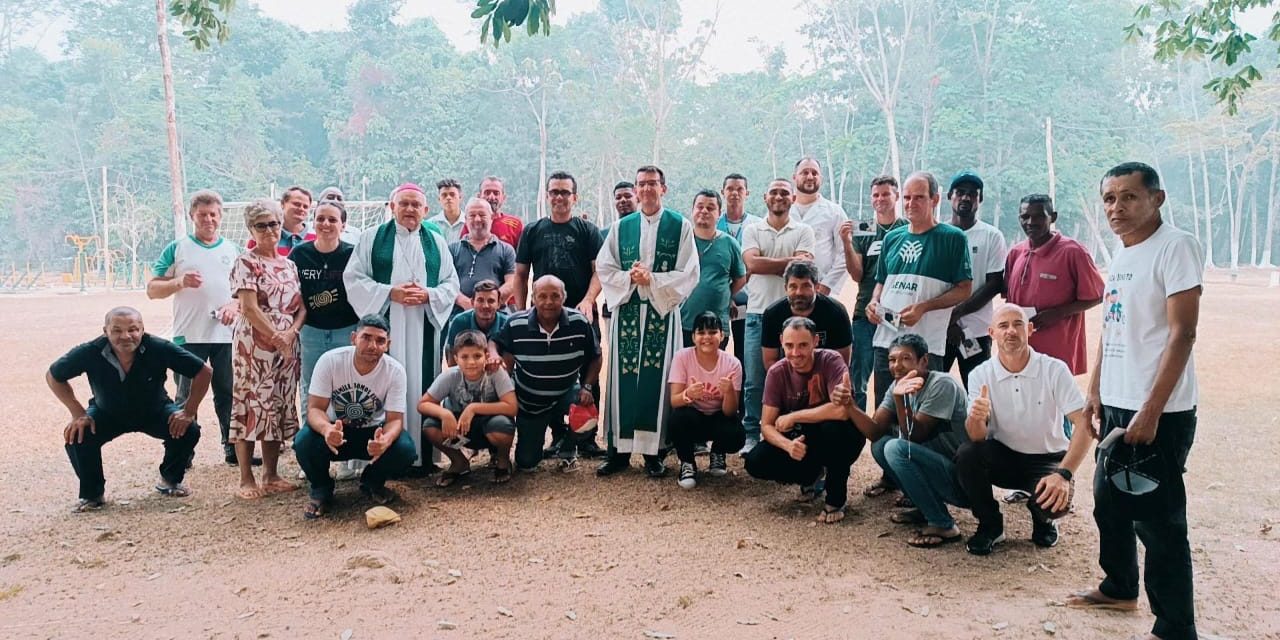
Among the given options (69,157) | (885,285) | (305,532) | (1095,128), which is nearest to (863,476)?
(885,285)

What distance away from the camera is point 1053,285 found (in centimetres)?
433

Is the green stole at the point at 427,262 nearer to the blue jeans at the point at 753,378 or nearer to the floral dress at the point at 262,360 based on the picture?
the floral dress at the point at 262,360

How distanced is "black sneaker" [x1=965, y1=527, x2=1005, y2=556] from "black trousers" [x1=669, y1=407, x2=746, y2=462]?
1396mm

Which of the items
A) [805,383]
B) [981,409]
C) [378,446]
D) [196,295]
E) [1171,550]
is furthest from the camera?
[196,295]

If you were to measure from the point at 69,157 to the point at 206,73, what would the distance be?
22.5 feet

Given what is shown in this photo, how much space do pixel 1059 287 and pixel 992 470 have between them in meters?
1.31

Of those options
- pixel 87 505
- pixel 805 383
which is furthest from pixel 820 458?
pixel 87 505

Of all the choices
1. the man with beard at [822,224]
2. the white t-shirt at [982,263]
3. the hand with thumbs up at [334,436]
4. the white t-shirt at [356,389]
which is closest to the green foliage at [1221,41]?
the white t-shirt at [982,263]

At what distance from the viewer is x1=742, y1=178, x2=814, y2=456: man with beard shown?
505cm

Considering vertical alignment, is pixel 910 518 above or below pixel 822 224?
below

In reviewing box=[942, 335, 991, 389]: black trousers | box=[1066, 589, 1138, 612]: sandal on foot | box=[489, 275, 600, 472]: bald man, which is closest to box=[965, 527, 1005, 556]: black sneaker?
box=[1066, 589, 1138, 612]: sandal on foot

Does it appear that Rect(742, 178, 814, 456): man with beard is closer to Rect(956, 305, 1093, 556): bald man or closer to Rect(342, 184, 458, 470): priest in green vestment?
Rect(956, 305, 1093, 556): bald man

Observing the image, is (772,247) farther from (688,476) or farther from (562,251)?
(688,476)

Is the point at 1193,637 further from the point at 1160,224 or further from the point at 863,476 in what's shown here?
the point at 863,476
